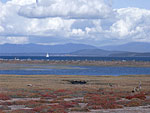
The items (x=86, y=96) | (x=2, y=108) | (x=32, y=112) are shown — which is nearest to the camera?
(x=32, y=112)

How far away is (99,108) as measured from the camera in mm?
26422

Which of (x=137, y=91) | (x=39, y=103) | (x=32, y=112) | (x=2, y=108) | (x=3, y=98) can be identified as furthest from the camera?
(x=137, y=91)

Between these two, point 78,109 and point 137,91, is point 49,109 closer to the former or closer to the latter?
point 78,109

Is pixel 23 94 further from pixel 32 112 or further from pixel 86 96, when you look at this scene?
pixel 32 112

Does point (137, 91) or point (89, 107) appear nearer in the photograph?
point (89, 107)

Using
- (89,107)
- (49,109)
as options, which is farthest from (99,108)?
(49,109)

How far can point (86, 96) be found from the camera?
33.4 m

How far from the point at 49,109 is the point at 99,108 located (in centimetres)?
423

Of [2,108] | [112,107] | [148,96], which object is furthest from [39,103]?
[148,96]

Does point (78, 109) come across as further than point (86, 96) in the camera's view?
No

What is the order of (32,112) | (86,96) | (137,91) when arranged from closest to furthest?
(32,112)
(86,96)
(137,91)

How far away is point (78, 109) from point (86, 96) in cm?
828

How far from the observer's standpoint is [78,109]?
25203 millimetres

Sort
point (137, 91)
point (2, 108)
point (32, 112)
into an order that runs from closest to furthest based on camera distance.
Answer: point (32, 112) → point (2, 108) → point (137, 91)
